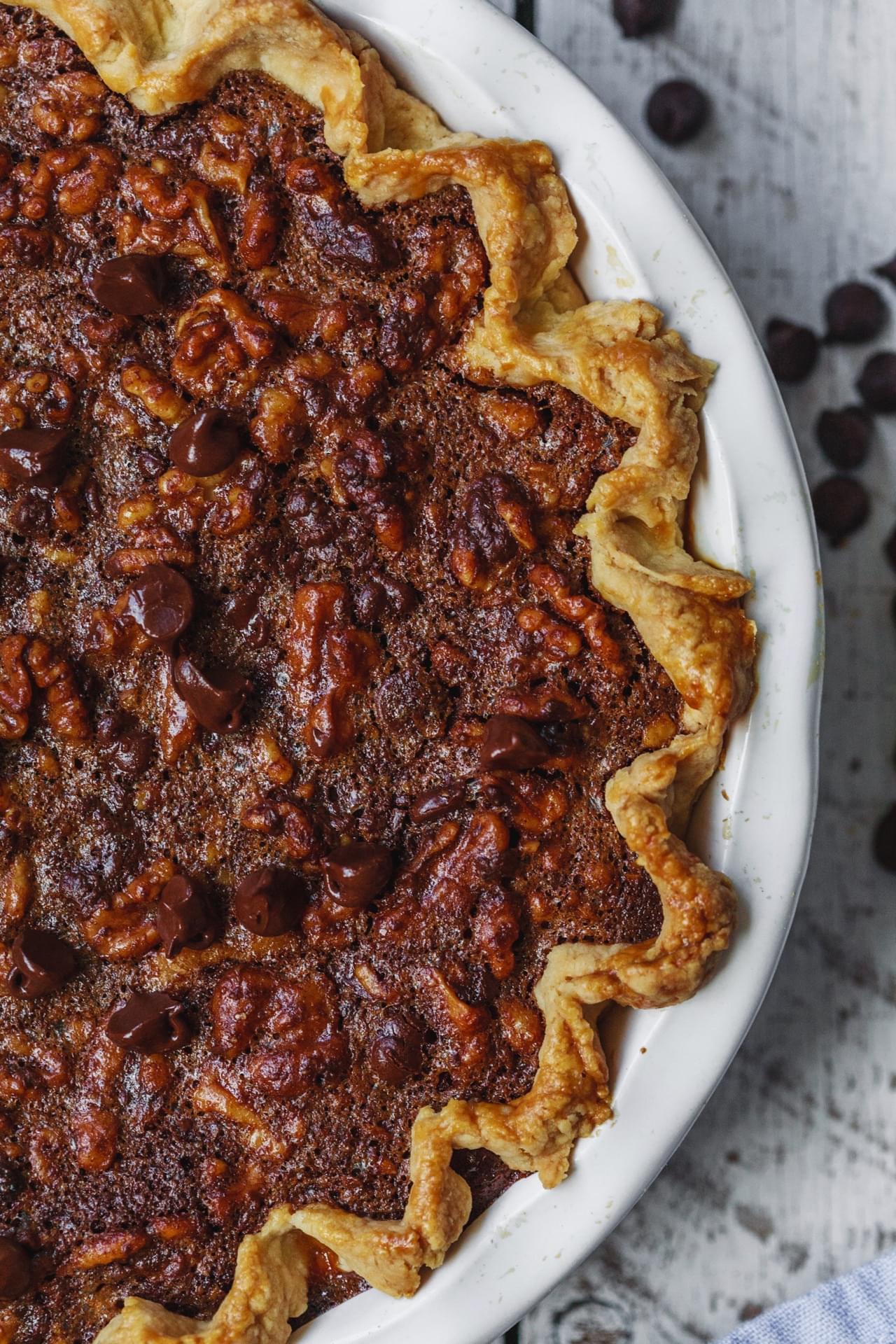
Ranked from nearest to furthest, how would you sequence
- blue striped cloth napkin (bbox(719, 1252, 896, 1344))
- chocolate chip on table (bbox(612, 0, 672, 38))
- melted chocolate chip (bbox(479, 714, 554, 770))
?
melted chocolate chip (bbox(479, 714, 554, 770)) → blue striped cloth napkin (bbox(719, 1252, 896, 1344)) → chocolate chip on table (bbox(612, 0, 672, 38))

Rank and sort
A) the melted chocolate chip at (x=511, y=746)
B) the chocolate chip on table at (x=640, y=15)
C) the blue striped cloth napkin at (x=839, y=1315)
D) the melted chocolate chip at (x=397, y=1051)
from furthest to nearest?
the chocolate chip on table at (x=640, y=15)
the blue striped cloth napkin at (x=839, y=1315)
the melted chocolate chip at (x=397, y=1051)
the melted chocolate chip at (x=511, y=746)

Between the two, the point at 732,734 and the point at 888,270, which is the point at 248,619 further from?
the point at 888,270

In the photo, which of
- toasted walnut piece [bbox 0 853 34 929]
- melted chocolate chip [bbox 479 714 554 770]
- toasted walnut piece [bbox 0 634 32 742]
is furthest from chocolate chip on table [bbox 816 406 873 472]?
toasted walnut piece [bbox 0 853 34 929]

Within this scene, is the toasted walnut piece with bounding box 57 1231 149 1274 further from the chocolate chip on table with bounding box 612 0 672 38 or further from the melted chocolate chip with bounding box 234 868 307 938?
the chocolate chip on table with bounding box 612 0 672 38

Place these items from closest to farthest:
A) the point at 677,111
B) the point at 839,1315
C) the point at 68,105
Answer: the point at 68,105, the point at 839,1315, the point at 677,111

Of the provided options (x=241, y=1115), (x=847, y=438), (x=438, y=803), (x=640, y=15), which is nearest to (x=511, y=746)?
(x=438, y=803)

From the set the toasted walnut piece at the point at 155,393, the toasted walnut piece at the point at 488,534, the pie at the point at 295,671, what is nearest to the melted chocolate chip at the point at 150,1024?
the pie at the point at 295,671

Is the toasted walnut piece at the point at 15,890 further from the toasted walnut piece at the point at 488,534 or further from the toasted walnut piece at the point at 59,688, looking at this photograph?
the toasted walnut piece at the point at 488,534
